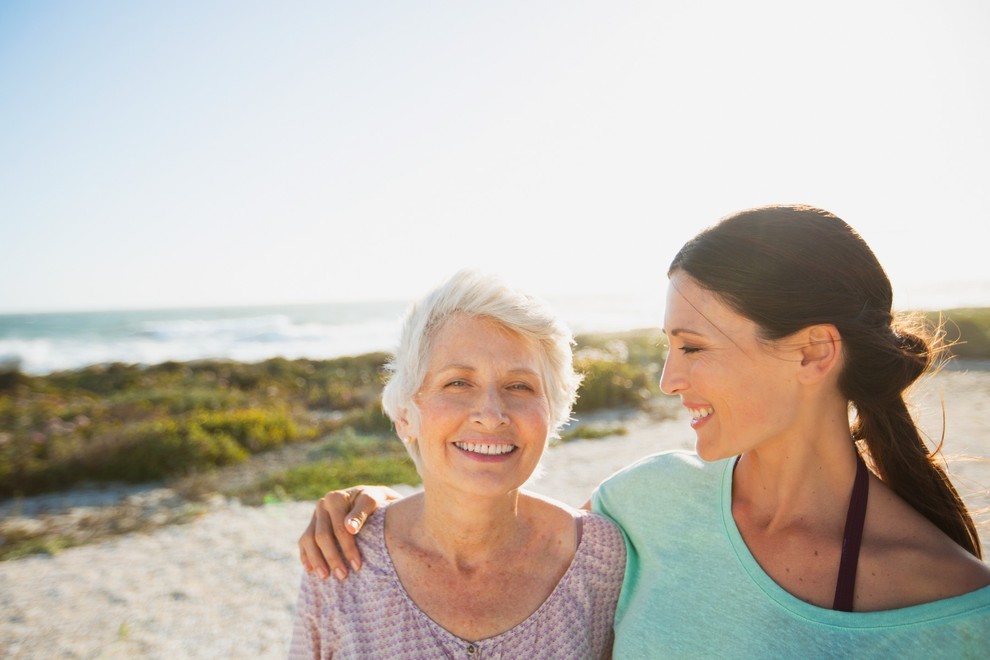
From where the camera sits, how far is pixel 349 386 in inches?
651

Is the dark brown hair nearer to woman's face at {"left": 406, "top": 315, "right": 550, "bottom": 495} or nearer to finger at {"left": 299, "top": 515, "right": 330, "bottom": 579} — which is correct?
woman's face at {"left": 406, "top": 315, "right": 550, "bottom": 495}

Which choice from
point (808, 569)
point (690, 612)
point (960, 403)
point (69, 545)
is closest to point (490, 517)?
point (690, 612)

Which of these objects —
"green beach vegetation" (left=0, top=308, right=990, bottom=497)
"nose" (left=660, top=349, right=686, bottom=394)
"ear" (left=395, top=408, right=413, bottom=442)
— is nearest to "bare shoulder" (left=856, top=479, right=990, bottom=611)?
"nose" (left=660, top=349, right=686, bottom=394)

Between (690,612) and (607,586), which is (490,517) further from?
(690,612)

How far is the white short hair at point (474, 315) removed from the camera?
7.74 feet

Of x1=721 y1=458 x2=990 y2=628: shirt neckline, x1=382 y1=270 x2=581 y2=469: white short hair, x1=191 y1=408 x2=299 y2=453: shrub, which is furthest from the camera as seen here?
x1=191 y1=408 x2=299 y2=453: shrub

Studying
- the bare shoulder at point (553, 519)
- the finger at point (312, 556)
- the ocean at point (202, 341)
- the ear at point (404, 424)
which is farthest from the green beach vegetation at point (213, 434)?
the ocean at point (202, 341)

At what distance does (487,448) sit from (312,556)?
0.89m

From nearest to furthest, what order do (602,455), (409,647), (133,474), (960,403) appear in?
(409,647) < (133,474) < (602,455) < (960,403)

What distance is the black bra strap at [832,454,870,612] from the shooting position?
5.98 feet

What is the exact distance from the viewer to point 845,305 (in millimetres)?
1992

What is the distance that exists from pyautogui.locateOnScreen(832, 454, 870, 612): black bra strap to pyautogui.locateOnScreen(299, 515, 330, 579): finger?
1.87 m

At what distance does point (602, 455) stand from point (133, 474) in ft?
23.6

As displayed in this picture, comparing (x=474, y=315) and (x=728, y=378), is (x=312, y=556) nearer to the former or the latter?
(x=474, y=315)
